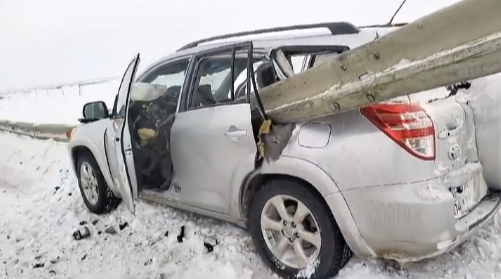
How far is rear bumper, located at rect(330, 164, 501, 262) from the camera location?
2.45m

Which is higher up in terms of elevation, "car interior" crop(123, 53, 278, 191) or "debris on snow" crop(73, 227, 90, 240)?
"car interior" crop(123, 53, 278, 191)

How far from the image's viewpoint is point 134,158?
3.72 m

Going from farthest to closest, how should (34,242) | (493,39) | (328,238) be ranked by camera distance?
(34,242) → (328,238) → (493,39)

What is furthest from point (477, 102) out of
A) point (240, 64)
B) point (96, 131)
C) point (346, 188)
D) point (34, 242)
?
point (34, 242)

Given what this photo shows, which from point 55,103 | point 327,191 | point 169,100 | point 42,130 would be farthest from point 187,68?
point 55,103

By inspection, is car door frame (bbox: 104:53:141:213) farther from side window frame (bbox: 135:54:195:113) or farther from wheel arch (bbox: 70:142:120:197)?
wheel arch (bbox: 70:142:120:197)

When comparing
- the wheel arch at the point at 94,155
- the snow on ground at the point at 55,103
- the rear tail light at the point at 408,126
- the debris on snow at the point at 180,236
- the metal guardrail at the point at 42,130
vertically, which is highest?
the rear tail light at the point at 408,126

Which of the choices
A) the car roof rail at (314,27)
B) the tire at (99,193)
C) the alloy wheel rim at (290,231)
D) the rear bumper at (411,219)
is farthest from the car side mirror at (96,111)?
the rear bumper at (411,219)

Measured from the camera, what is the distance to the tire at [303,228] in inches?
110

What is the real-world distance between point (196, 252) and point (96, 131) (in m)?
1.66

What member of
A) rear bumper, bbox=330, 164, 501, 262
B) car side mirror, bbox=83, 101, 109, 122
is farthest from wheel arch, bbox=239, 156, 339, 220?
car side mirror, bbox=83, 101, 109, 122

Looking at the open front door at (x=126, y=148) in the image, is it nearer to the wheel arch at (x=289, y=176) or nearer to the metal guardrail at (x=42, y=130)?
the wheel arch at (x=289, y=176)

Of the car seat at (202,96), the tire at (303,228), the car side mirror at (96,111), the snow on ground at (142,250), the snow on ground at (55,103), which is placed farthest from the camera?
the snow on ground at (55,103)

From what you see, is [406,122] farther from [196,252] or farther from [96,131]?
[96,131]
